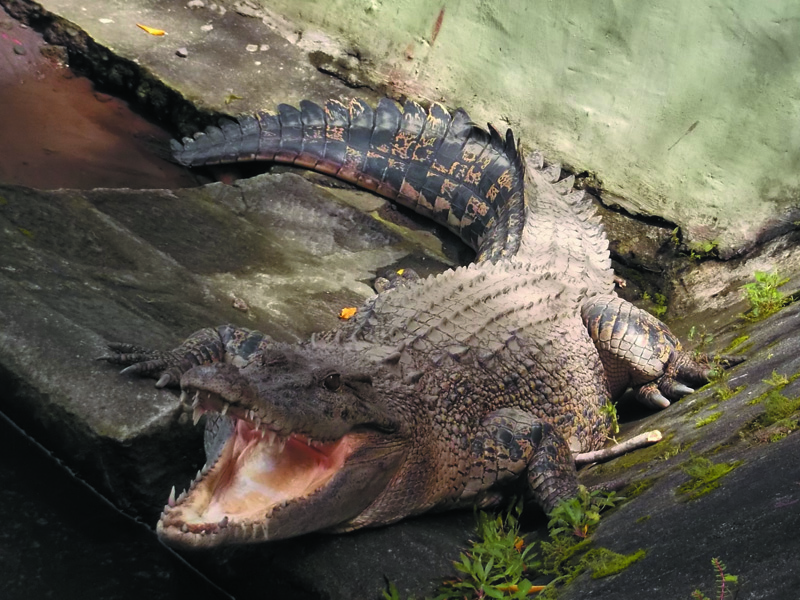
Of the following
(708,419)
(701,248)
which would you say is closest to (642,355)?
(708,419)

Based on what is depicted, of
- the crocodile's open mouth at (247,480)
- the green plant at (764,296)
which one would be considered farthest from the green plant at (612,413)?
the crocodile's open mouth at (247,480)

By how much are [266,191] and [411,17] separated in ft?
6.35

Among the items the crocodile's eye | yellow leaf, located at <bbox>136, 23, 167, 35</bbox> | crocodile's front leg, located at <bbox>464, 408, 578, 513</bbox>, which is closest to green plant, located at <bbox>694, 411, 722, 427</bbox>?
crocodile's front leg, located at <bbox>464, 408, 578, 513</bbox>

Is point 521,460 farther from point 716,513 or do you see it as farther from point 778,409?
point 716,513

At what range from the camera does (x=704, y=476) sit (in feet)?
9.05

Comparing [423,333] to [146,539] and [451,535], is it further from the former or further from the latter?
[146,539]

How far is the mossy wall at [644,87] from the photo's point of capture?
5.07 metres

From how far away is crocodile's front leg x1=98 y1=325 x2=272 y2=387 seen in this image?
127 inches

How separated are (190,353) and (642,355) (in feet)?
7.72

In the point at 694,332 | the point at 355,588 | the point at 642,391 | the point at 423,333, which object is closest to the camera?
the point at 355,588

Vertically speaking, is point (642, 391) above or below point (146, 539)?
above

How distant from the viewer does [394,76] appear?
6.56 m

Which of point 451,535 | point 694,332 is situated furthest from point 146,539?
point 694,332

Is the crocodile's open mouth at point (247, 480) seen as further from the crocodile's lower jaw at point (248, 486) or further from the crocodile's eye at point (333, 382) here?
the crocodile's eye at point (333, 382)
